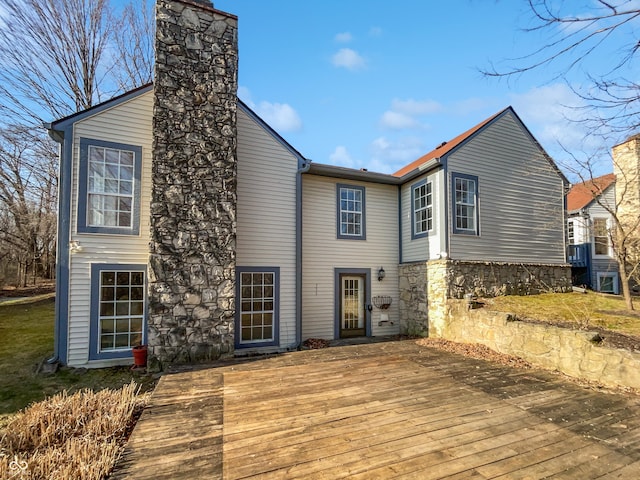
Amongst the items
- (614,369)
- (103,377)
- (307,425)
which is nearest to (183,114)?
(103,377)

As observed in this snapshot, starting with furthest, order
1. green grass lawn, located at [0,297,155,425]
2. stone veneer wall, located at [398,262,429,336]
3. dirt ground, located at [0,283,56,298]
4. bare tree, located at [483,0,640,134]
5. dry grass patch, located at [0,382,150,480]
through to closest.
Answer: dirt ground, located at [0,283,56,298]
stone veneer wall, located at [398,262,429,336]
green grass lawn, located at [0,297,155,425]
bare tree, located at [483,0,640,134]
dry grass patch, located at [0,382,150,480]

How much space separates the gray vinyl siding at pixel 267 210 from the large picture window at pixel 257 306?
0.58 feet

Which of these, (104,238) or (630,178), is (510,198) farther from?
(104,238)

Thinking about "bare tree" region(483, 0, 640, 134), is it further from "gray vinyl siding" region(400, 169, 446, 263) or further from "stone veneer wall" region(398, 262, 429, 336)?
"stone veneer wall" region(398, 262, 429, 336)

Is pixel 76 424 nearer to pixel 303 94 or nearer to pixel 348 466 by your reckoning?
pixel 348 466

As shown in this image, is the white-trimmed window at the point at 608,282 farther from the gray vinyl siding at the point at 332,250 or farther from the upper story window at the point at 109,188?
the upper story window at the point at 109,188

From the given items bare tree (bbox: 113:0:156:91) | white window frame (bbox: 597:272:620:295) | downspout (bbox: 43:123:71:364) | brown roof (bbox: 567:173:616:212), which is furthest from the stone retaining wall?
bare tree (bbox: 113:0:156:91)

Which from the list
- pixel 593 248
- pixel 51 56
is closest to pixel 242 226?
pixel 51 56

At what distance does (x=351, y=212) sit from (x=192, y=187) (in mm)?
4658

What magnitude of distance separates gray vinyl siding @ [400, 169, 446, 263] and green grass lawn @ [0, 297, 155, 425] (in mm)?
7291

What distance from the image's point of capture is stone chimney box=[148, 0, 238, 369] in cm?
621

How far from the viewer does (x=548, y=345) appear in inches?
226

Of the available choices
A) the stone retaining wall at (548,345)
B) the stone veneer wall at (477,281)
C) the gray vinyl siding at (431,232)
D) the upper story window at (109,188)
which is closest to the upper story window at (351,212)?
the gray vinyl siding at (431,232)

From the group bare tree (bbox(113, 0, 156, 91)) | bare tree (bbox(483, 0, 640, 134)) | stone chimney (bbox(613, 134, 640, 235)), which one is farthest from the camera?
bare tree (bbox(113, 0, 156, 91))
